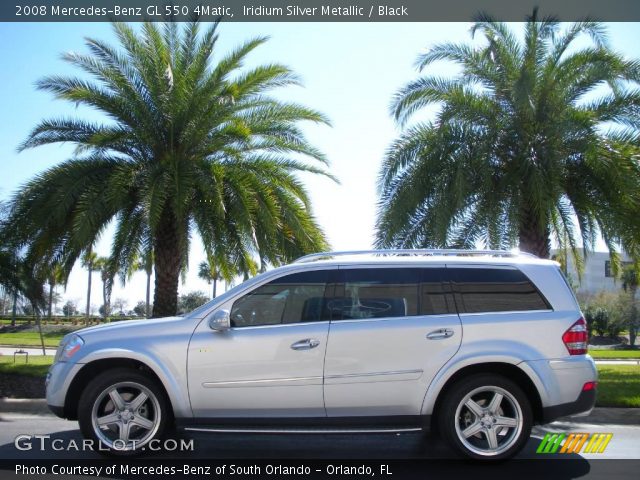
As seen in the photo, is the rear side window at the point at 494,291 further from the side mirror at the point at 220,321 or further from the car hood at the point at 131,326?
the car hood at the point at 131,326

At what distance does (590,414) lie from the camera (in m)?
8.97

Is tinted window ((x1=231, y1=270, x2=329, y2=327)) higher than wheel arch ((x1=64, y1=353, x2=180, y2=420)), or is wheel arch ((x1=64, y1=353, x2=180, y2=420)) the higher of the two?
tinted window ((x1=231, y1=270, x2=329, y2=327))

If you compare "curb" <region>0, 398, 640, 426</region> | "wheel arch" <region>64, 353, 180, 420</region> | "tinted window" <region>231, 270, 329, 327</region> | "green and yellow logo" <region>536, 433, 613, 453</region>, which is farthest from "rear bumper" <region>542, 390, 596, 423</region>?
"wheel arch" <region>64, 353, 180, 420</region>

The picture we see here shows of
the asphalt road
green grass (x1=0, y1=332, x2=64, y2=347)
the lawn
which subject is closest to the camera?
the asphalt road

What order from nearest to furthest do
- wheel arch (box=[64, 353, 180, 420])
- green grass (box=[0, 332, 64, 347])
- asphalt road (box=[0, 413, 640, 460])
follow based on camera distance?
wheel arch (box=[64, 353, 180, 420])
asphalt road (box=[0, 413, 640, 460])
green grass (box=[0, 332, 64, 347])

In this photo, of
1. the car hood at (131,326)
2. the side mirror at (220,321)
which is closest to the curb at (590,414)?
the car hood at (131,326)

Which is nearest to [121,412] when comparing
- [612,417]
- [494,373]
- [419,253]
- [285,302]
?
[285,302]

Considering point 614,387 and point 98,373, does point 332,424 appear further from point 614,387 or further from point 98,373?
point 614,387

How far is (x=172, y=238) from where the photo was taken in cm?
1488

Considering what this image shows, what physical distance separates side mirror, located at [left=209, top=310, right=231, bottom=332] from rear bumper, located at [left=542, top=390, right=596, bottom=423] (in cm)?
304

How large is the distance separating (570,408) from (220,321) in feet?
10.9

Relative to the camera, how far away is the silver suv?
6.20 metres

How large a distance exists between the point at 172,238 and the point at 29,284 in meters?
3.29

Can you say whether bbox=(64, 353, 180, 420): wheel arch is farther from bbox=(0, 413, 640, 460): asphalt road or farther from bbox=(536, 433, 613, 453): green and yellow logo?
bbox=(536, 433, 613, 453): green and yellow logo
